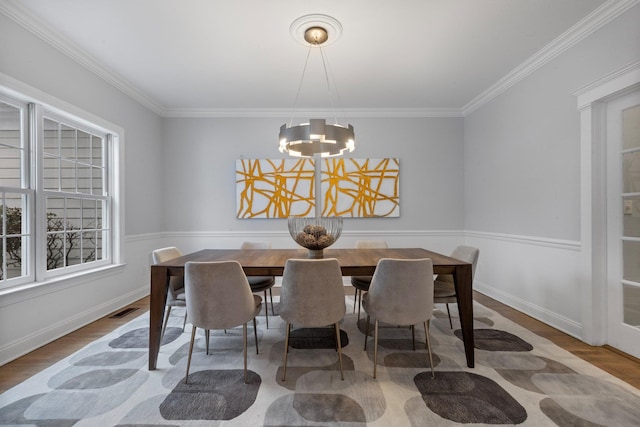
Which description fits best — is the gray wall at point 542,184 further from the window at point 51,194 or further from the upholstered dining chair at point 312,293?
the window at point 51,194

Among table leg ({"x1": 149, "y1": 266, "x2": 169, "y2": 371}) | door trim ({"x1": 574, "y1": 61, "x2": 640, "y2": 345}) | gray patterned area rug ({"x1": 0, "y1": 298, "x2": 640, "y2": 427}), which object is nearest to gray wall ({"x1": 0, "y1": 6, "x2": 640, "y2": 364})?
door trim ({"x1": 574, "y1": 61, "x2": 640, "y2": 345})

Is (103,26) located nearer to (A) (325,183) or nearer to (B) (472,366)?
(A) (325,183)

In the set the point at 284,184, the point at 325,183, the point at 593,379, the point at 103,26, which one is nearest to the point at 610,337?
the point at 593,379

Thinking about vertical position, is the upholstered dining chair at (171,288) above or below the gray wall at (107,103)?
below

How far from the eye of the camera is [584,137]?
2.45 metres

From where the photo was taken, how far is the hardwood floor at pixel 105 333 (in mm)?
1952

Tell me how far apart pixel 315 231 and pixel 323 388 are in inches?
41.6

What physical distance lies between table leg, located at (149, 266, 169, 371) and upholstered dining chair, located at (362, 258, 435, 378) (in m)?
1.46

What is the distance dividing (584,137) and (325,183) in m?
2.87

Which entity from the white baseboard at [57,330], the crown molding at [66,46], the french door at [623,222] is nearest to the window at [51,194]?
the white baseboard at [57,330]

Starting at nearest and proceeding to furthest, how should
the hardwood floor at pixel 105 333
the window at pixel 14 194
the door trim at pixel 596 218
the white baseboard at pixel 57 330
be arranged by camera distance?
1. the hardwood floor at pixel 105 333
2. the white baseboard at pixel 57 330
3. the window at pixel 14 194
4. the door trim at pixel 596 218

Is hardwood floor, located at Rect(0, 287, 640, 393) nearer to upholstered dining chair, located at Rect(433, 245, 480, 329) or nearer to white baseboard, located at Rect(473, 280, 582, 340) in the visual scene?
white baseboard, located at Rect(473, 280, 582, 340)

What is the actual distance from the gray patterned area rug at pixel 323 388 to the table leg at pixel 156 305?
0.46ft

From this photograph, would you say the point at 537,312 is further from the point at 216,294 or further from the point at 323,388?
the point at 216,294
